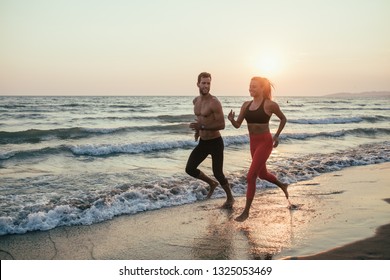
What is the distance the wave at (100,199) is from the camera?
5.86 m

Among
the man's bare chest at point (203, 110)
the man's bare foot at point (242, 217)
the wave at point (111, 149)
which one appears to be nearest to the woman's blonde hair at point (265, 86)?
the man's bare chest at point (203, 110)

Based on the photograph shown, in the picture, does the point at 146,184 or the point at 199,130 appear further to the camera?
the point at 146,184

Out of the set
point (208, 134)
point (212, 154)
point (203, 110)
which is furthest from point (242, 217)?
point (203, 110)

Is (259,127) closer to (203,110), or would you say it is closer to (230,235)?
(203,110)

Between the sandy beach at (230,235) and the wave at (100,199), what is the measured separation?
254mm

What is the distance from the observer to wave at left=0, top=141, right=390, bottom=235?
5863 mm

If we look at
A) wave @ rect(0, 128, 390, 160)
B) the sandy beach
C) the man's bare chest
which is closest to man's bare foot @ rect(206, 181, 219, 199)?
the sandy beach

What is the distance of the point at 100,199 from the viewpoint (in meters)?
6.83

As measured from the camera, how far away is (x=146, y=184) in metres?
8.26

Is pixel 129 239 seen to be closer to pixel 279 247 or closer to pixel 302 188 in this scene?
pixel 279 247

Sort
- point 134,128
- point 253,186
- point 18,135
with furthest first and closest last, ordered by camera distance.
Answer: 1. point 134,128
2. point 18,135
3. point 253,186

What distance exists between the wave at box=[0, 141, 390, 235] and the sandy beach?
0.83 ft
